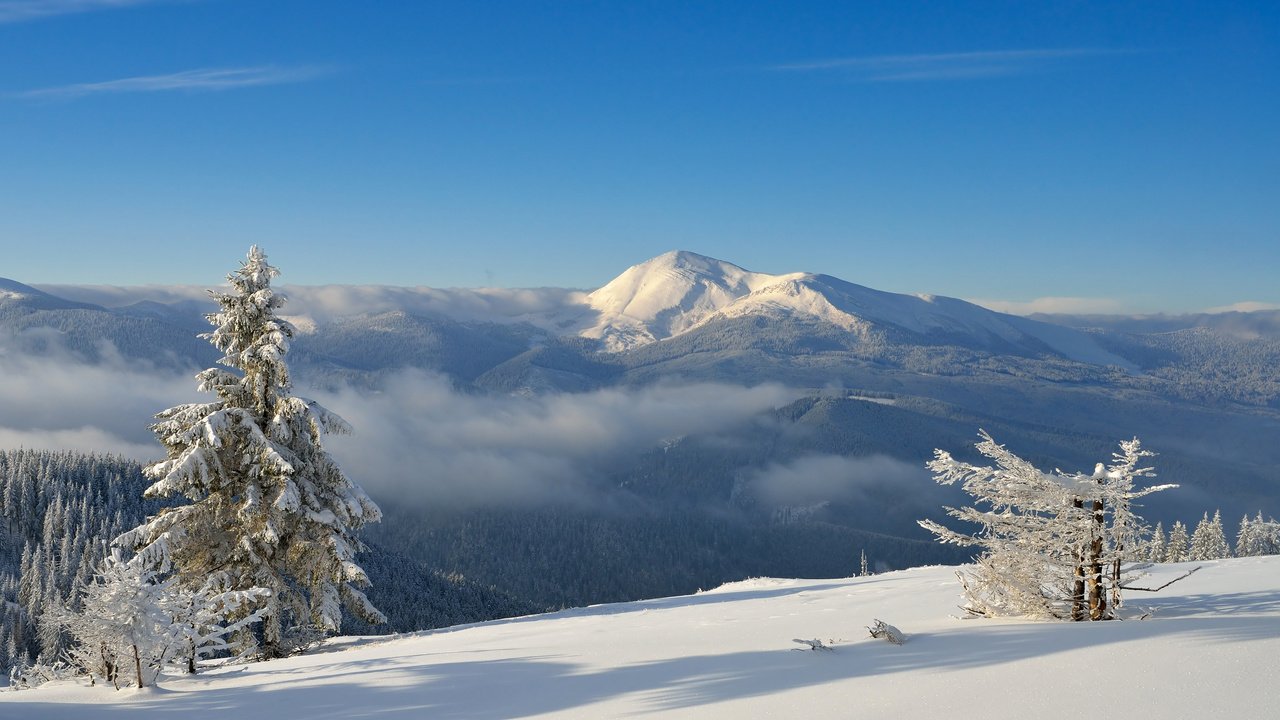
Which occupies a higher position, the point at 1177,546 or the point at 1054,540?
the point at 1054,540

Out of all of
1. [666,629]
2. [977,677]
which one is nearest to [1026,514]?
[977,677]

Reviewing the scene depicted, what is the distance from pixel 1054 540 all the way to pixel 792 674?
5.10 m

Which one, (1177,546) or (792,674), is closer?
(792,674)

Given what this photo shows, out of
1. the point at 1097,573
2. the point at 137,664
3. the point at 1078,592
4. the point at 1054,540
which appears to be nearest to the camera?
the point at 137,664

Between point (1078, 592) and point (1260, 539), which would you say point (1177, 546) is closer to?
point (1260, 539)

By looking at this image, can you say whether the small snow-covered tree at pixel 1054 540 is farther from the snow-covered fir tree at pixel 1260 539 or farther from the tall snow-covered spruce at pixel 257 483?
the snow-covered fir tree at pixel 1260 539

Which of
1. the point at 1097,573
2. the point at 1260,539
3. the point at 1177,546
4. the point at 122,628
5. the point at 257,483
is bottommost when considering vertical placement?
the point at 1177,546

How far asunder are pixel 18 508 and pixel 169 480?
475 ft

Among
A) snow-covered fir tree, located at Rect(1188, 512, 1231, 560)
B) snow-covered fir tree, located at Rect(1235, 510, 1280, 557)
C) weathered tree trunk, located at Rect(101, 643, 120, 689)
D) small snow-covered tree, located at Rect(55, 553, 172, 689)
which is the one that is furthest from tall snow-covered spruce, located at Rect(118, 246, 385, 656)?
snow-covered fir tree, located at Rect(1235, 510, 1280, 557)

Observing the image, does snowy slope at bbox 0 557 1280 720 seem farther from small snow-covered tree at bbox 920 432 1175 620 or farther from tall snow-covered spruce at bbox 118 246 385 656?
tall snow-covered spruce at bbox 118 246 385 656

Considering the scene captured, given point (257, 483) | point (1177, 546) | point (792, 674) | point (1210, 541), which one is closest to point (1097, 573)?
point (792, 674)

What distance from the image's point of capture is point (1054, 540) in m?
11.5

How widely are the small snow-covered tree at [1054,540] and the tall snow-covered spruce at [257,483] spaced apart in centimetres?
1449

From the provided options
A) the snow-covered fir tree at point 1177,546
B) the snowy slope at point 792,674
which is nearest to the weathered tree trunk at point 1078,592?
the snowy slope at point 792,674
